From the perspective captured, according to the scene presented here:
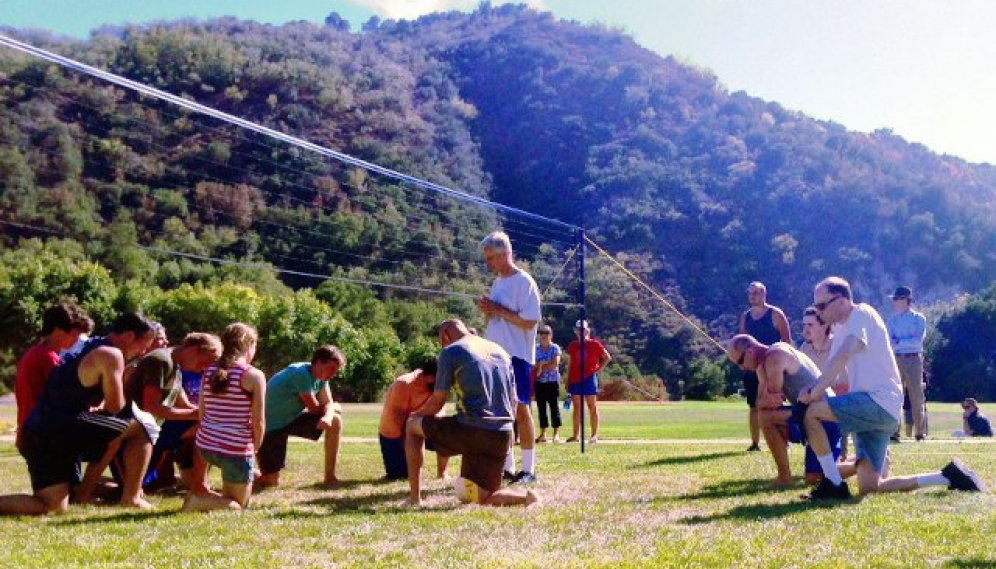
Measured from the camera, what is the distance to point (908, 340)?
13.3 meters

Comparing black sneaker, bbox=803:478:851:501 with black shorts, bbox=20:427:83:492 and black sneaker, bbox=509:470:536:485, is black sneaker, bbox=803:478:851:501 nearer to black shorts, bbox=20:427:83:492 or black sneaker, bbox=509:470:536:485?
black sneaker, bbox=509:470:536:485

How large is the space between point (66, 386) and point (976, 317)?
5609 cm

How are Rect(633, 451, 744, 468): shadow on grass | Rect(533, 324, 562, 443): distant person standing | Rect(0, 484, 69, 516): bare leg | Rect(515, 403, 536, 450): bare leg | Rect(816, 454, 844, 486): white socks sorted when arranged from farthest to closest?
Rect(533, 324, 562, 443): distant person standing, Rect(633, 451, 744, 468): shadow on grass, Rect(515, 403, 536, 450): bare leg, Rect(816, 454, 844, 486): white socks, Rect(0, 484, 69, 516): bare leg

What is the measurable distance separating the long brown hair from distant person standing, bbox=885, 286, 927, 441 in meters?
9.60

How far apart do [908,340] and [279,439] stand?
9.11m

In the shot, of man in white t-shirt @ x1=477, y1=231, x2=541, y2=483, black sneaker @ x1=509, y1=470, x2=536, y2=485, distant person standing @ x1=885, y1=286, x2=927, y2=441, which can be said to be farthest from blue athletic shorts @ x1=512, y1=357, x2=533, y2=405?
distant person standing @ x1=885, y1=286, x2=927, y2=441

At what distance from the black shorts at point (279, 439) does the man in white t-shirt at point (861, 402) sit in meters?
3.91

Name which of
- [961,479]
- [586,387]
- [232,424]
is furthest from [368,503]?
[586,387]

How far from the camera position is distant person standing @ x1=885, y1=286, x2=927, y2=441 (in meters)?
13.3

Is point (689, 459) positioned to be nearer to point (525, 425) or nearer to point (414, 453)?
point (525, 425)

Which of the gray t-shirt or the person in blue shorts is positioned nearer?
the gray t-shirt

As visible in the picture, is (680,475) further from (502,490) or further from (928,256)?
(928,256)

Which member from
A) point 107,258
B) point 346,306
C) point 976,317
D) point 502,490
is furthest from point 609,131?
point 502,490

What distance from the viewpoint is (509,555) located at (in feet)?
15.4
